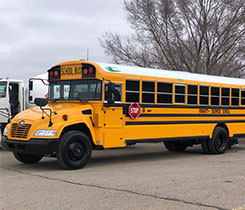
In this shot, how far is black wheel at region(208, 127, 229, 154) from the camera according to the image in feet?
44.3

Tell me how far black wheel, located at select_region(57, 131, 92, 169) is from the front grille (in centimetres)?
81

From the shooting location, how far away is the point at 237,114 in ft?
47.9

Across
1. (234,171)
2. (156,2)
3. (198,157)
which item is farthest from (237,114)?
(156,2)

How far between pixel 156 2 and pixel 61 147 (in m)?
14.1

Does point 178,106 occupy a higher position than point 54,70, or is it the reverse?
point 54,70

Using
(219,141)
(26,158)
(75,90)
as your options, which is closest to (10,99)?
(26,158)

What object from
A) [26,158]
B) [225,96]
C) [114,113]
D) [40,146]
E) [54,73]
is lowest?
[26,158]

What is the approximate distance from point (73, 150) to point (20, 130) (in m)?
1.30

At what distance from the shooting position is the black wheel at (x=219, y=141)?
44.3ft

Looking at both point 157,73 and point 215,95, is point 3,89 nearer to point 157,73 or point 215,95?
point 157,73

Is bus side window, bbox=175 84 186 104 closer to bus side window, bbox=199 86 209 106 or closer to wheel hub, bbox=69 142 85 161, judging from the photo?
bus side window, bbox=199 86 209 106

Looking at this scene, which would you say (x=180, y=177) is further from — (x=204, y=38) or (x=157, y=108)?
(x=204, y=38)

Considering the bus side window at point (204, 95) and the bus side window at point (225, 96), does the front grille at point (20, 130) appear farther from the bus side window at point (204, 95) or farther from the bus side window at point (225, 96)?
the bus side window at point (225, 96)

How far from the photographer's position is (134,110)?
432 inches
